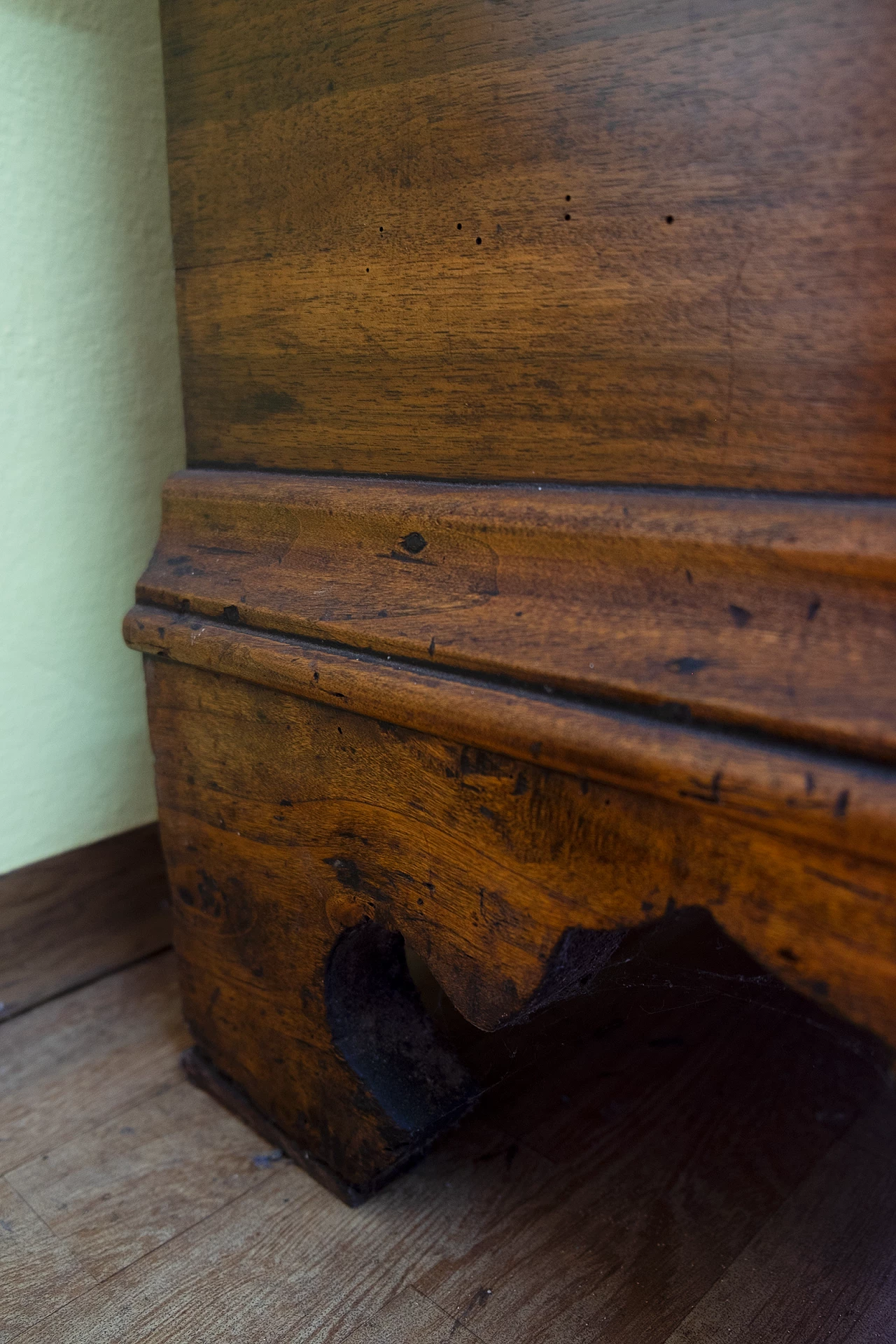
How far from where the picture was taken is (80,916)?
1.08 metres

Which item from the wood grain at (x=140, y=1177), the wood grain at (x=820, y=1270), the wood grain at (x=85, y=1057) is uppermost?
the wood grain at (x=820, y=1270)

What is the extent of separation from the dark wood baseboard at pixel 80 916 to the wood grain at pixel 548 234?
52 cm

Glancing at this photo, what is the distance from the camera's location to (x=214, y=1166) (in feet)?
2.79

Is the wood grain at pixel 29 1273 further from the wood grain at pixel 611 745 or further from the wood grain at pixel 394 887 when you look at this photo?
the wood grain at pixel 611 745

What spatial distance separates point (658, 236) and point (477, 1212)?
0.70 metres

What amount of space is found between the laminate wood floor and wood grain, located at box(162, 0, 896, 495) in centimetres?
37

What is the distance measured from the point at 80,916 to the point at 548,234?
0.85 metres

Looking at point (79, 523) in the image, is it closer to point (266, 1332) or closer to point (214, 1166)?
point (214, 1166)

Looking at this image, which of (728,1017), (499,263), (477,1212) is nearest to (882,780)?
(499,263)

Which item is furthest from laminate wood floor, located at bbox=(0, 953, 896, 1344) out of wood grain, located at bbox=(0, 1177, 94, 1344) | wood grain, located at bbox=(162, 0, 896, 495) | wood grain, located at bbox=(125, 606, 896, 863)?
wood grain, located at bbox=(162, 0, 896, 495)

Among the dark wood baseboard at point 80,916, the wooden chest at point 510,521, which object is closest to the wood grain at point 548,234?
the wooden chest at point 510,521

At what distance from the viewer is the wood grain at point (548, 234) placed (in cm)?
49

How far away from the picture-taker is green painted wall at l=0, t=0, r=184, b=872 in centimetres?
93

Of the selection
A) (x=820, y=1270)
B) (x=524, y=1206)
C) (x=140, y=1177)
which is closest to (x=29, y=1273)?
(x=140, y=1177)
